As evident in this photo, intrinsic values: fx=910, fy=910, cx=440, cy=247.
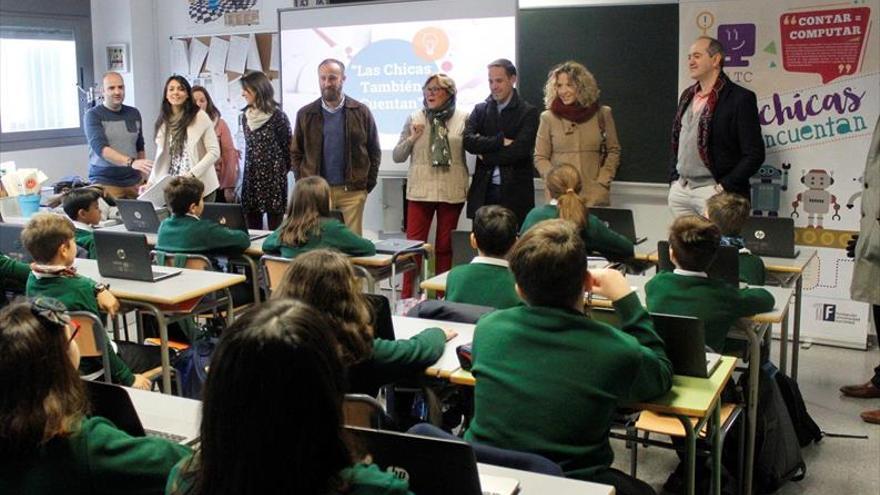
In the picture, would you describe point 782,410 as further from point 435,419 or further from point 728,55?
point 728,55

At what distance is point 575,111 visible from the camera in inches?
221

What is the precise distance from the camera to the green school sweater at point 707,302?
311 centimetres

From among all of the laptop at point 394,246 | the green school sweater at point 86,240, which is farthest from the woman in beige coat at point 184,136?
the laptop at point 394,246

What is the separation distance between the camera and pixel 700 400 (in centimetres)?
242

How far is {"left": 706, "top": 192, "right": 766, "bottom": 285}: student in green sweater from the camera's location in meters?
3.88

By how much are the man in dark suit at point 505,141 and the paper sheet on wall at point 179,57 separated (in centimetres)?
316

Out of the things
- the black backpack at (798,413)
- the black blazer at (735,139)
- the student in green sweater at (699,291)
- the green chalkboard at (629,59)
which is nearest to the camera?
the student in green sweater at (699,291)

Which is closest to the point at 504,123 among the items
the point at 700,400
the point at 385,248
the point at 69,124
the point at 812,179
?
the point at 385,248

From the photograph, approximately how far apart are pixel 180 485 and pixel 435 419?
1635mm

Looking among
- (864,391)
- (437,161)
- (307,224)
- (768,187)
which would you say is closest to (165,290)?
(307,224)

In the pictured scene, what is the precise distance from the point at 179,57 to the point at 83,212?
335cm

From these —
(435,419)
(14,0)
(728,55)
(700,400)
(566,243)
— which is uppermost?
(14,0)

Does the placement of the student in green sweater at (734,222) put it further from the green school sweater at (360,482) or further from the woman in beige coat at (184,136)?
the woman in beige coat at (184,136)

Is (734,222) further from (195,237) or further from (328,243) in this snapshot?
(195,237)
